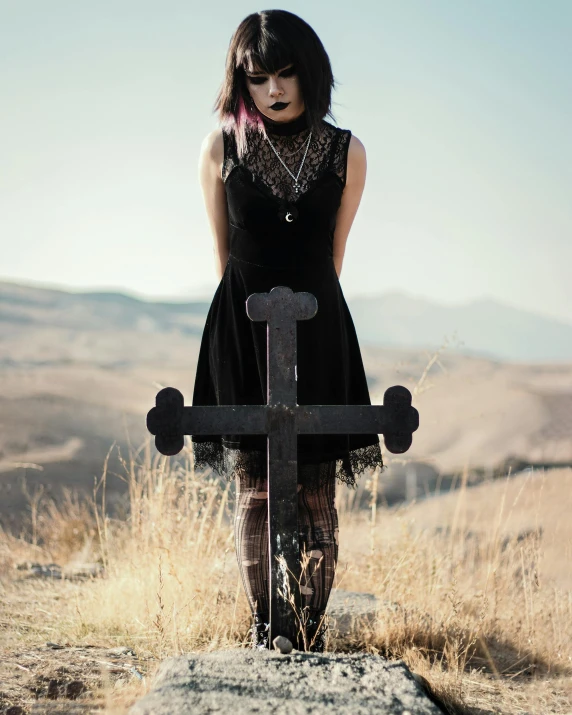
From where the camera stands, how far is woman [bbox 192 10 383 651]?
252 centimetres

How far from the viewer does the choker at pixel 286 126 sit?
8.52 ft

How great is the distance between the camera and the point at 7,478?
1030 centimetres

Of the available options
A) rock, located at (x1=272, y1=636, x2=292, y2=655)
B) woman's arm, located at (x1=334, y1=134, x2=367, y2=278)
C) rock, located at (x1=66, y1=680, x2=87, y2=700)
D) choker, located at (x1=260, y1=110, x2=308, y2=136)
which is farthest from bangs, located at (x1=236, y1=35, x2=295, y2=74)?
rock, located at (x1=66, y1=680, x2=87, y2=700)

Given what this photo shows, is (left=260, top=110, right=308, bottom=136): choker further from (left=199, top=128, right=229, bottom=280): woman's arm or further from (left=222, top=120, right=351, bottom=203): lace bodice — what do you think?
(left=199, top=128, right=229, bottom=280): woman's arm

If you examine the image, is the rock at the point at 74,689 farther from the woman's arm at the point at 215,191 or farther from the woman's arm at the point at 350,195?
the woman's arm at the point at 350,195

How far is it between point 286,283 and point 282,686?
1.18 meters

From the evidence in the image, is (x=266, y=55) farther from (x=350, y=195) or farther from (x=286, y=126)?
(x=350, y=195)

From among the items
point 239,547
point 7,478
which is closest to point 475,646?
point 239,547

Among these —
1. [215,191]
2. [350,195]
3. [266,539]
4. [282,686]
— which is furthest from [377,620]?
[215,191]

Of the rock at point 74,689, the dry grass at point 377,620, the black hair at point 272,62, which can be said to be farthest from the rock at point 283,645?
the black hair at point 272,62

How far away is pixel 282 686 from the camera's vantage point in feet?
6.63

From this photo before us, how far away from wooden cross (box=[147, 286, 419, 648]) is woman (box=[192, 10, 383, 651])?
0.58 ft

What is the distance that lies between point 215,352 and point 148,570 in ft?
5.00

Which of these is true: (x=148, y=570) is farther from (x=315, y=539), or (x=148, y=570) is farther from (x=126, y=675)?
(x=315, y=539)
